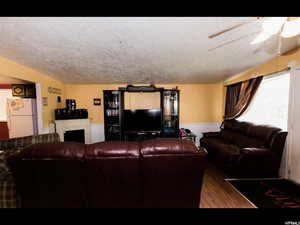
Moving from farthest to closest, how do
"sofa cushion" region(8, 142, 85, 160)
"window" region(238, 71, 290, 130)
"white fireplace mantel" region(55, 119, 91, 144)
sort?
"white fireplace mantel" region(55, 119, 91, 144)
"window" region(238, 71, 290, 130)
"sofa cushion" region(8, 142, 85, 160)

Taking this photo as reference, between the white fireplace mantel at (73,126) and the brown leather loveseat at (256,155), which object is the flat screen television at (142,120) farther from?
the brown leather loveseat at (256,155)

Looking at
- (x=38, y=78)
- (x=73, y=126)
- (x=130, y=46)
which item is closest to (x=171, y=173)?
(x=130, y=46)

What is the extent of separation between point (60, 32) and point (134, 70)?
5.80 feet

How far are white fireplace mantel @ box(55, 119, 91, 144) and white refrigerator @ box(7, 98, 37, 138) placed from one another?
553mm

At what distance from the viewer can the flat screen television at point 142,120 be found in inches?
166

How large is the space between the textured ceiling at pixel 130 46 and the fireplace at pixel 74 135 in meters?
1.72

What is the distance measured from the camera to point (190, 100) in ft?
15.4

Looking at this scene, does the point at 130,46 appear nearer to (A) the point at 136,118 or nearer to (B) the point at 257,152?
(A) the point at 136,118

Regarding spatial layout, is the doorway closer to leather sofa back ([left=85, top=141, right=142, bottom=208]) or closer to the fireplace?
the fireplace

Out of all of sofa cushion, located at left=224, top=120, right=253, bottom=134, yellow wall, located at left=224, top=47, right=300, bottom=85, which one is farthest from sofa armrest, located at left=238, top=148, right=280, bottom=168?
yellow wall, located at left=224, top=47, right=300, bottom=85

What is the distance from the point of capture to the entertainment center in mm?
4195

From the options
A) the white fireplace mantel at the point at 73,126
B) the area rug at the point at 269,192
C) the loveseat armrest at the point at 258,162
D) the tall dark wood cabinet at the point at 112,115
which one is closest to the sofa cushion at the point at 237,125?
the loveseat armrest at the point at 258,162

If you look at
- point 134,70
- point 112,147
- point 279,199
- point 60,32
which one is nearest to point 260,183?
point 279,199

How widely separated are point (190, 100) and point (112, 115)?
2.92 m
